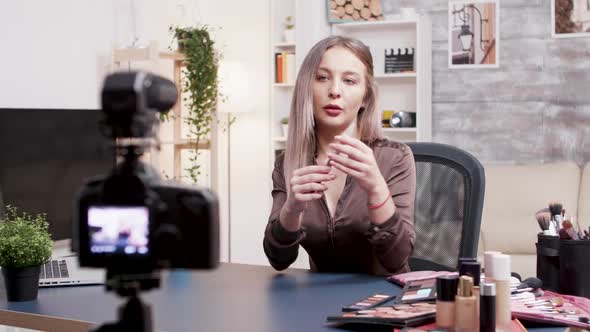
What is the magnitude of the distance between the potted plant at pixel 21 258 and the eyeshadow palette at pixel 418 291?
74cm

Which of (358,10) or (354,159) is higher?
(358,10)

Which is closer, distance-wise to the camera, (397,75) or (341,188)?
(341,188)

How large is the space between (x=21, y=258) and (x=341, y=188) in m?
0.82

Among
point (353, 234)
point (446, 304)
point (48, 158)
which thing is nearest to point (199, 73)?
point (48, 158)

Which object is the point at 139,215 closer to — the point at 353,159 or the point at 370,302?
the point at 370,302

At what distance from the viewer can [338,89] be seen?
192cm

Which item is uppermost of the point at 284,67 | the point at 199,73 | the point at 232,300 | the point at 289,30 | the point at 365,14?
the point at 365,14

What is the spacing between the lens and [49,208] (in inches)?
147

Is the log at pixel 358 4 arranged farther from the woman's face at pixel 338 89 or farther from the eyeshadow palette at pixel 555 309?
the eyeshadow palette at pixel 555 309

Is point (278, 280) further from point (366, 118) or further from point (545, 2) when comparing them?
point (545, 2)

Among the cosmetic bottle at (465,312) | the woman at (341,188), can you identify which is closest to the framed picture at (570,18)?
the woman at (341,188)

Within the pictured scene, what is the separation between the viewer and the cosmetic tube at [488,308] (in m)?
1.21

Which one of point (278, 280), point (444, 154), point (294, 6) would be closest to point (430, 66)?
point (294, 6)

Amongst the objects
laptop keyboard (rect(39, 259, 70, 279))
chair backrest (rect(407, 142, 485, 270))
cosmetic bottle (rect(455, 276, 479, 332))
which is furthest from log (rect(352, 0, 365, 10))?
cosmetic bottle (rect(455, 276, 479, 332))
